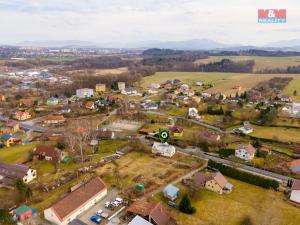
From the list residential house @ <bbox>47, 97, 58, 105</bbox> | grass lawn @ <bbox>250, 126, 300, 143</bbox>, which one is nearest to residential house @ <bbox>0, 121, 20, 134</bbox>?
residential house @ <bbox>47, 97, 58, 105</bbox>

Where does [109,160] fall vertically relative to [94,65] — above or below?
below

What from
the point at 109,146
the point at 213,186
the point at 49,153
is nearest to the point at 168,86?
the point at 109,146

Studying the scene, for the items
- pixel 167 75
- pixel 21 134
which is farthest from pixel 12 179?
pixel 167 75

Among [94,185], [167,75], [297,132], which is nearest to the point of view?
[94,185]

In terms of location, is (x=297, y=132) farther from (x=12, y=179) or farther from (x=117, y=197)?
(x=12, y=179)

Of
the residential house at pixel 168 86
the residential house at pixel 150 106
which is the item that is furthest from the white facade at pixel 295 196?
the residential house at pixel 168 86

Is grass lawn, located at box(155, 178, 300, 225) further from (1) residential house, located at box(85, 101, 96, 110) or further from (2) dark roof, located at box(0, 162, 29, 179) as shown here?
(1) residential house, located at box(85, 101, 96, 110)

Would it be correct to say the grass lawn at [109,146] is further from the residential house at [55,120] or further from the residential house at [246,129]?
the residential house at [246,129]
